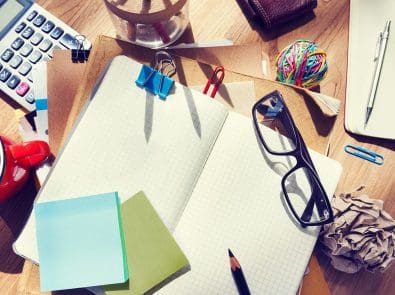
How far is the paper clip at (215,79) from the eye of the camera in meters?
0.58

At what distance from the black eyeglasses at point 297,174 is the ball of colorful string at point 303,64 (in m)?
0.06

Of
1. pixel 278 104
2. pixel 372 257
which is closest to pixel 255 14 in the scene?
pixel 278 104

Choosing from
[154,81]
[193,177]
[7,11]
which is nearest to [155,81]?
[154,81]

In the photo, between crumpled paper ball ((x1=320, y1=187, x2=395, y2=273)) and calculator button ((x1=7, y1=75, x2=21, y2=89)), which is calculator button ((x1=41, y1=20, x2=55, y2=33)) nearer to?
calculator button ((x1=7, y1=75, x2=21, y2=89))

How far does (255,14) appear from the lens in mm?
639

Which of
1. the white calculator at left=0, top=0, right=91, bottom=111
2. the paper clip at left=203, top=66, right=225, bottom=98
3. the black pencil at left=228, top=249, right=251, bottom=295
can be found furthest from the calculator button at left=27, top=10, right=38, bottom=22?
the black pencil at left=228, top=249, right=251, bottom=295

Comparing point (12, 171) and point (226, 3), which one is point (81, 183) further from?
point (226, 3)

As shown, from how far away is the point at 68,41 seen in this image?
0.63m

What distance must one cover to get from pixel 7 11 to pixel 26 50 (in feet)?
0.20

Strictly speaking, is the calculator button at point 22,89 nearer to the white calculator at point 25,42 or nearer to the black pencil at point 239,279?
the white calculator at point 25,42

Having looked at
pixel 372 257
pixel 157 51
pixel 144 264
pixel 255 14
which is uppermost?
pixel 255 14

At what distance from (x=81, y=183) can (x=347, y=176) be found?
373mm

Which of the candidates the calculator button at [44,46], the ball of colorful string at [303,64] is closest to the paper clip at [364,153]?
the ball of colorful string at [303,64]

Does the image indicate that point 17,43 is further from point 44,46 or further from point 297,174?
point 297,174
